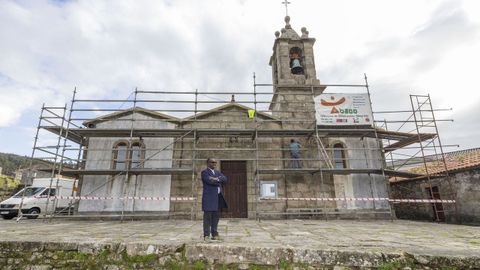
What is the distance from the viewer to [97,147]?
12.0 metres

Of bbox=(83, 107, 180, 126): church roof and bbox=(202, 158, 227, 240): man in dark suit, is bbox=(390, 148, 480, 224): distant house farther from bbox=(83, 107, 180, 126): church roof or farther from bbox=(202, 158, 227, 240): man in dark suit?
bbox=(83, 107, 180, 126): church roof

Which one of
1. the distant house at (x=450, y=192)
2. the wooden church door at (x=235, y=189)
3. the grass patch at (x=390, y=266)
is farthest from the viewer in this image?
the wooden church door at (x=235, y=189)

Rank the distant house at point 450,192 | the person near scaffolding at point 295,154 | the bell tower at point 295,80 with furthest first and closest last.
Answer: the bell tower at point 295,80
the person near scaffolding at point 295,154
the distant house at point 450,192

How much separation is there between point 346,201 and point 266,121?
17.8 ft

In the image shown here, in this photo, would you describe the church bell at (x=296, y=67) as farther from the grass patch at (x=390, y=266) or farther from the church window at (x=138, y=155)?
the grass patch at (x=390, y=266)

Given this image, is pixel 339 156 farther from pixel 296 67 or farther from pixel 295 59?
pixel 295 59

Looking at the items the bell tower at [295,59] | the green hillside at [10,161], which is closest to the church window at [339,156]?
the bell tower at [295,59]

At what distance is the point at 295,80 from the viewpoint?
1386 centimetres

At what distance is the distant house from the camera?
1037 cm

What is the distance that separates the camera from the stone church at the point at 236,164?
11164mm

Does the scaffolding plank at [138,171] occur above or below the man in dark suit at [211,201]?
above

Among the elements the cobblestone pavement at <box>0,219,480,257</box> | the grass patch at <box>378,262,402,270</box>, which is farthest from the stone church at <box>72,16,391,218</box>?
the grass patch at <box>378,262,402,270</box>

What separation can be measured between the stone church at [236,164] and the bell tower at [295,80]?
0.19m

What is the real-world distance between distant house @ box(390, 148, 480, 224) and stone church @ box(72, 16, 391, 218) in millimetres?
2720
